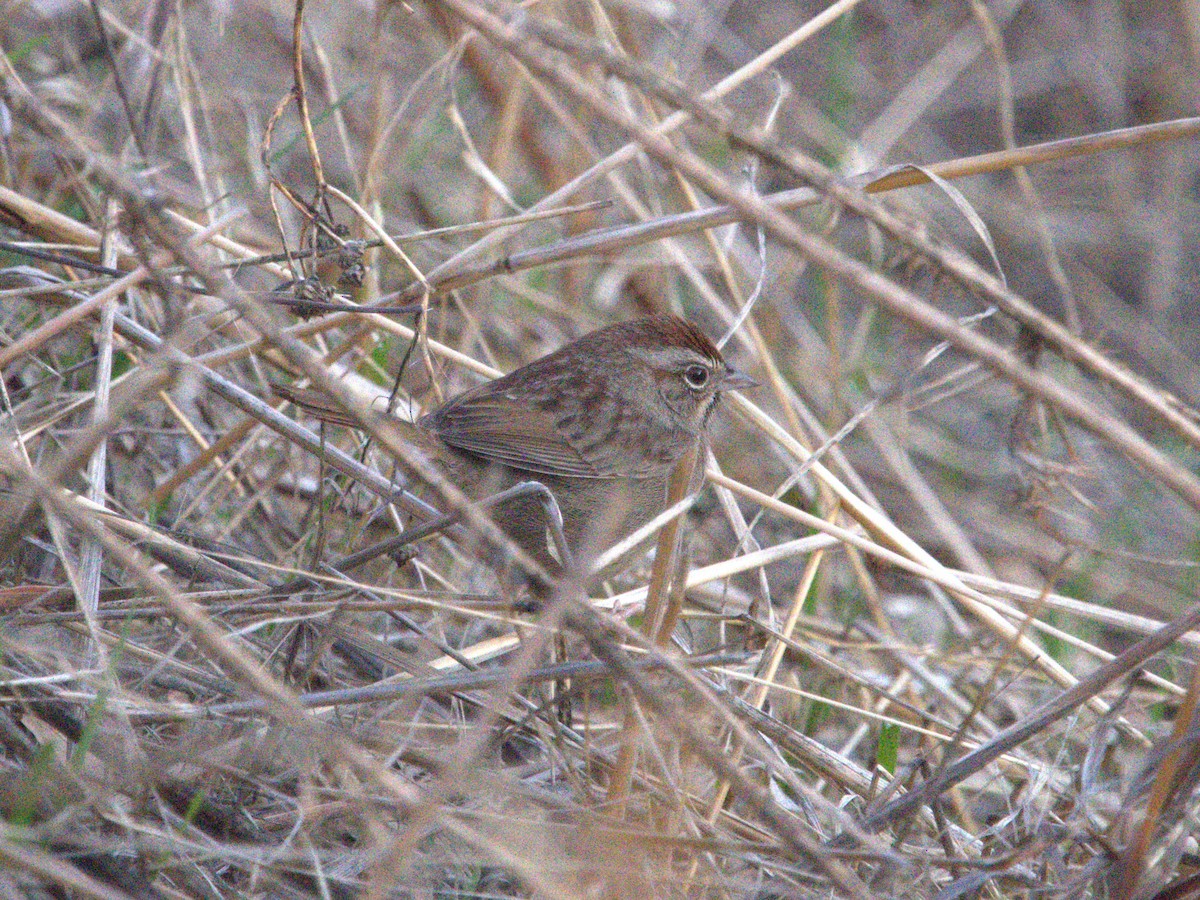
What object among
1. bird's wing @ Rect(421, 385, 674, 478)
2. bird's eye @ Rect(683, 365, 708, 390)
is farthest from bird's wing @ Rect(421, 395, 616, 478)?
bird's eye @ Rect(683, 365, 708, 390)

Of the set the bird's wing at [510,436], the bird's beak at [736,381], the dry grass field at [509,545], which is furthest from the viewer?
the bird's beak at [736,381]

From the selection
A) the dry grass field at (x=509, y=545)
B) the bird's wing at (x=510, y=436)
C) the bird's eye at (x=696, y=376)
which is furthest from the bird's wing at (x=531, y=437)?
the bird's eye at (x=696, y=376)

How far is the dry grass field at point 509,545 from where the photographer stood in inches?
87.4

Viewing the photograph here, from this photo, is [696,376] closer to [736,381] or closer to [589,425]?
[736,381]

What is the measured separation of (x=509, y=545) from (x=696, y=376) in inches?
91.3

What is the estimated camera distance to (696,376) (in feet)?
14.0

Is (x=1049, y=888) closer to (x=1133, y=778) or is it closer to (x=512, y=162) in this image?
(x=1133, y=778)

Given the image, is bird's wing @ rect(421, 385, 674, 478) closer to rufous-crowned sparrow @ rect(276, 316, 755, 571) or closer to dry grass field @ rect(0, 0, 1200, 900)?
rufous-crowned sparrow @ rect(276, 316, 755, 571)

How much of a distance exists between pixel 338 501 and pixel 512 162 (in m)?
3.80

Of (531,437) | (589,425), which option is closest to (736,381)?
(589,425)

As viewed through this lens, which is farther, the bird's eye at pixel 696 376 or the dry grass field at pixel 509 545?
the bird's eye at pixel 696 376

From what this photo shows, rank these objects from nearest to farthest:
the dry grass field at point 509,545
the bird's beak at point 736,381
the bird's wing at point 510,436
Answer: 1. the dry grass field at point 509,545
2. the bird's wing at point 510,436
3. the bird's beak at point 736,381

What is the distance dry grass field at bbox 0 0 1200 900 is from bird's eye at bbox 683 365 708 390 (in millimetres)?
177

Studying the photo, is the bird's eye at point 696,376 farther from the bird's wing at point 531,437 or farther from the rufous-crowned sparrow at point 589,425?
the bird's wing at point 531,437
